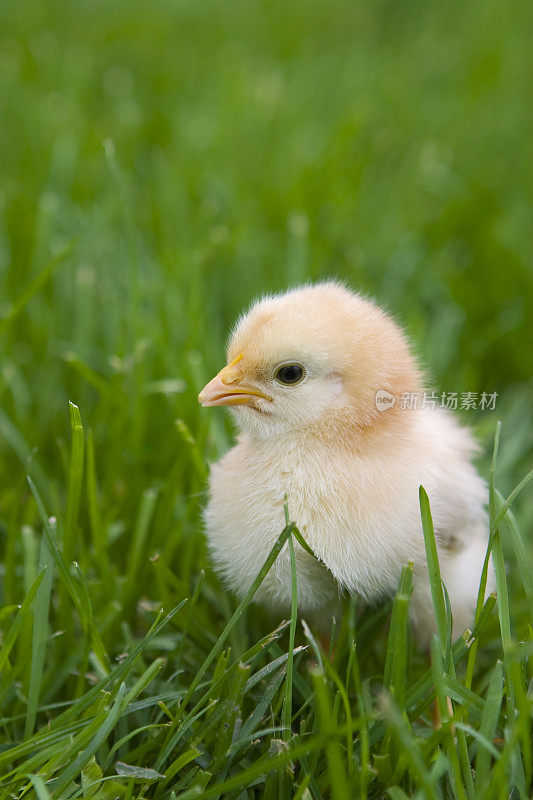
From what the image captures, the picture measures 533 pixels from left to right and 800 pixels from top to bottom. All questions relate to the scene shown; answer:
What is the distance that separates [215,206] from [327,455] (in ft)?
6.92

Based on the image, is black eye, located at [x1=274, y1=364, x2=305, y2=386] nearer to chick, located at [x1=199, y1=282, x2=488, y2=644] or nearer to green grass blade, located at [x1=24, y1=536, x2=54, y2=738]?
chick, located at [x1=199, y1=282, x2=488, y2=644]

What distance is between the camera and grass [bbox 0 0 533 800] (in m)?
1.39

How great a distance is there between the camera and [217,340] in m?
2.67

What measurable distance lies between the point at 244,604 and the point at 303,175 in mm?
2544

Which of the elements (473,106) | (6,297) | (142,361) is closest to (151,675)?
(142,361)

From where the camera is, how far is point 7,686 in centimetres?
155

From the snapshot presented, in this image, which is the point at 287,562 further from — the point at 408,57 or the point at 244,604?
the point at 408,57

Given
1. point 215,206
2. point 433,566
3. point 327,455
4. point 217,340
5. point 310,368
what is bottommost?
point 433,566

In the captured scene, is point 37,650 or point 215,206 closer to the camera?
point 37,650

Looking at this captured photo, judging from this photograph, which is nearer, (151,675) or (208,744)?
(151,675)

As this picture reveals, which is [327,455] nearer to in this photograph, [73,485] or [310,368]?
[310,368]

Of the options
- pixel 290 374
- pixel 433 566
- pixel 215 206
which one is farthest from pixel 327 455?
pixel 215 206

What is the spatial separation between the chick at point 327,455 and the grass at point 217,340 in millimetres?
81

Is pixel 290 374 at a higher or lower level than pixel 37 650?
higher
